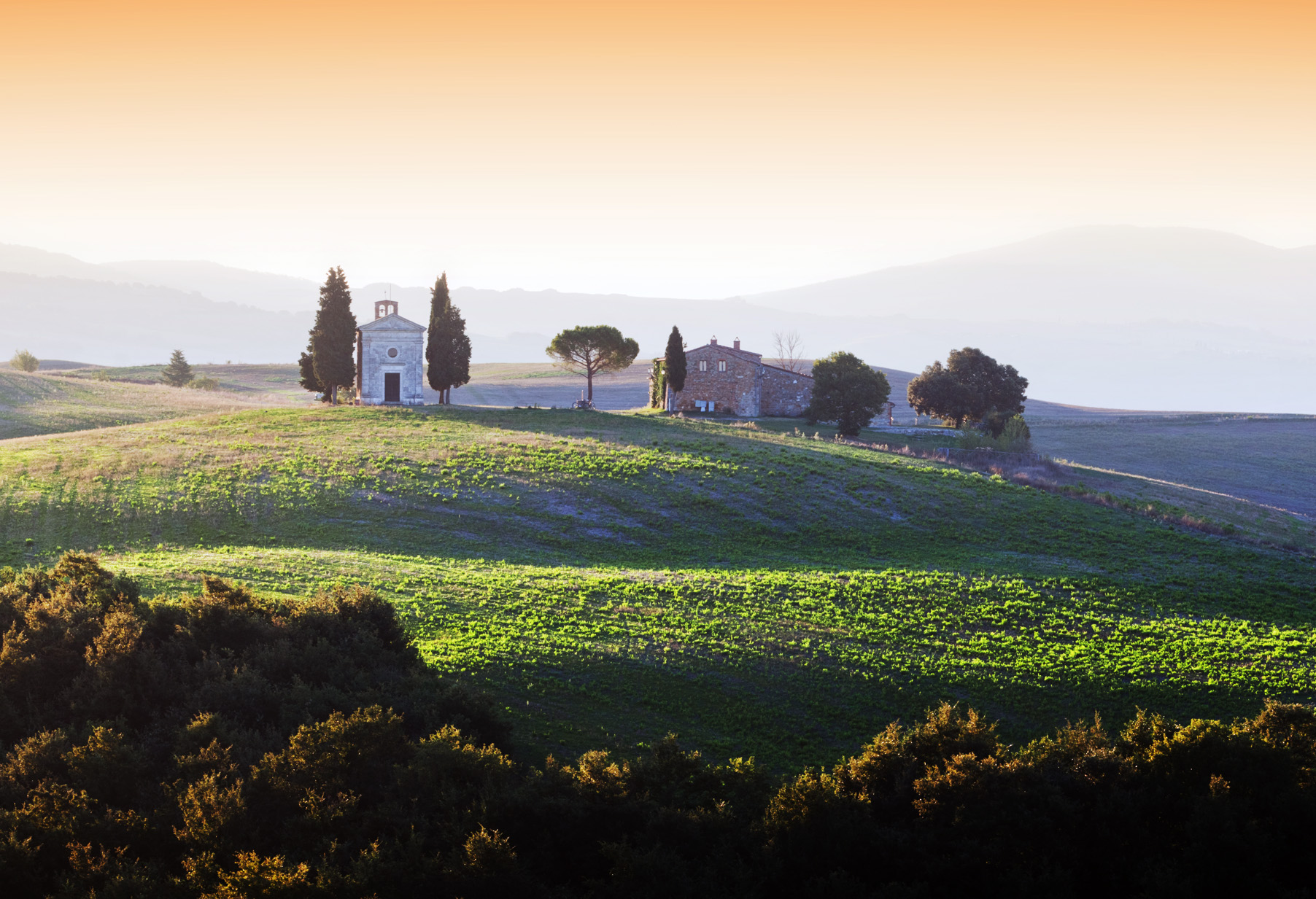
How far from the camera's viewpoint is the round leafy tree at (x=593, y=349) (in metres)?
77.1

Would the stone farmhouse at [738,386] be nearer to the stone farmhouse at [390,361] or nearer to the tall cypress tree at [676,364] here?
the tall cypress tree at [676,364]

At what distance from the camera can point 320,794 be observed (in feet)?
33.5

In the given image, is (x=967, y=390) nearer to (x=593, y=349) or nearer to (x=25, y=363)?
(x=593, y=349)

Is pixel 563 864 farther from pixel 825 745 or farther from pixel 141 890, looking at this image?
pixel 825 745

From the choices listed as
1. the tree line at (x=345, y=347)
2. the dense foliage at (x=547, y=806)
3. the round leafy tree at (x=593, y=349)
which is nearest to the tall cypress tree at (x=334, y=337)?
the tree line at (x=345, y=347)

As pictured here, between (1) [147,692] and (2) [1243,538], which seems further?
(2) [1243,538]

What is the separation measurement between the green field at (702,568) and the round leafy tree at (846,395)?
18172mm

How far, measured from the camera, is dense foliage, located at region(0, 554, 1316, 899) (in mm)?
9109

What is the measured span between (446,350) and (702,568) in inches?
1619

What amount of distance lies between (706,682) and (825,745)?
2.85 meters

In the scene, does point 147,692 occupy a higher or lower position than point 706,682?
higher

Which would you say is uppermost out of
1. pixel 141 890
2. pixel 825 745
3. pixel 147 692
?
pixel 147 692

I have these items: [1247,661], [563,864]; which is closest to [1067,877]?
[563,864]

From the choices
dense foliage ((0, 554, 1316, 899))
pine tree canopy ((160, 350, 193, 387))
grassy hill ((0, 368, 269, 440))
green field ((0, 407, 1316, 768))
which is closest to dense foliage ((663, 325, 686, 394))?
green field ((0, 407, 1316, 768))
